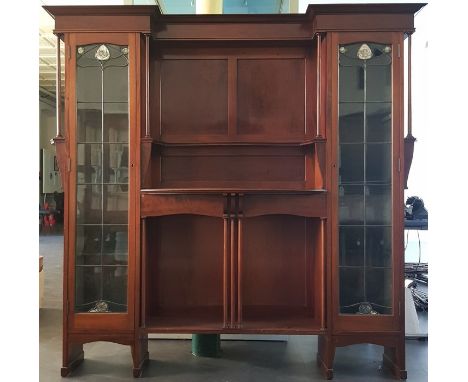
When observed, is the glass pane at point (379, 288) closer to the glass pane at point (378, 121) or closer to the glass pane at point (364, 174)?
the glass pane at point (364, 174)

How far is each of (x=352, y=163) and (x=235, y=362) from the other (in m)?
1.67

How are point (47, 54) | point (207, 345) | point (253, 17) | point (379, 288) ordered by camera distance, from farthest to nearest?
1. point (47, 54)
2. point (207, 345)
3. point (253, 17)
4. point (379, 288)

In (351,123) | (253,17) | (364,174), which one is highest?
(253,17)

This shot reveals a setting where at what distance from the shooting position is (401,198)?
2.65 meters

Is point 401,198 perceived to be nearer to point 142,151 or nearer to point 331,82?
point 331,82

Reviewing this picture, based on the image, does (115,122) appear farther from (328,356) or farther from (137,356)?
(328,356)

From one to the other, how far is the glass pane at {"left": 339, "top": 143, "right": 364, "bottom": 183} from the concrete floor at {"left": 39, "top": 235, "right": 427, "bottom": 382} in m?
1.35

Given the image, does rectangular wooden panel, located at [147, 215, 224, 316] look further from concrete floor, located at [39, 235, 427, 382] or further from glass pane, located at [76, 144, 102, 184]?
glass pane, located at [76, 144, 102, 184]

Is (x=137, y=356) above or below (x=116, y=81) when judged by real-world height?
below

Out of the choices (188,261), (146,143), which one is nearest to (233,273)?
(188,261)

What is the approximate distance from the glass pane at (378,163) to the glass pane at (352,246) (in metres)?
0.37

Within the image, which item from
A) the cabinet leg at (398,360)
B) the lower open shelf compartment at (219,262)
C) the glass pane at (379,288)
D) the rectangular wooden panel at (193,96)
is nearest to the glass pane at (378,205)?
the glass pane at (379,288)

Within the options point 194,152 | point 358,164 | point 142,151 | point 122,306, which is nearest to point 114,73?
point 142,151

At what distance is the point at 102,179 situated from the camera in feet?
8.93
